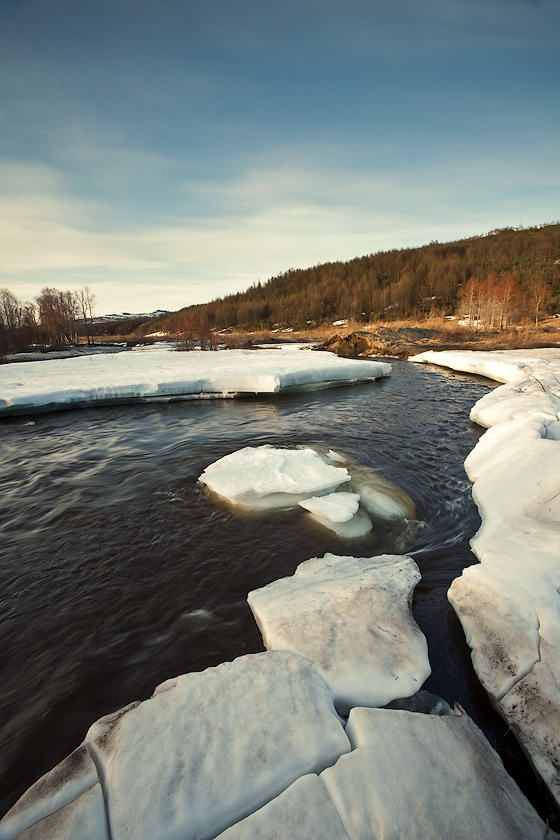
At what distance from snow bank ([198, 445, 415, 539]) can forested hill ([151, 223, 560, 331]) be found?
4694cm

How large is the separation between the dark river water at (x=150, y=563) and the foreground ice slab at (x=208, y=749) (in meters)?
0.73

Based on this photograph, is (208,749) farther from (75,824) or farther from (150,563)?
(150,563)

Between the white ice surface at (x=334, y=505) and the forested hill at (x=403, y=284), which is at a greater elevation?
the forested hill at (x=403, y=284)

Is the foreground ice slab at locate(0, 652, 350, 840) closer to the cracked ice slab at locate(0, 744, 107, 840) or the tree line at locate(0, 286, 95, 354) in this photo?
the cracked ice slab at locate(0, 744, 107, 840)

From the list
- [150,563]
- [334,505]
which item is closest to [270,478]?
[334,505]

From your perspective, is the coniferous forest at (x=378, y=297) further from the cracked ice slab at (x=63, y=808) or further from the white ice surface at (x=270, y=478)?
the cracked ice slab at (x=63, y=808)

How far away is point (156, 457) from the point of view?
8.13 metres

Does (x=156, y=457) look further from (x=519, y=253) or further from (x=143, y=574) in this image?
(x=519, y=253)

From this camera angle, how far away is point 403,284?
6862 centimetres

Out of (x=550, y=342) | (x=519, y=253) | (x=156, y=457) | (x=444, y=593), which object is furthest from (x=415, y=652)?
(x=519, y=253)

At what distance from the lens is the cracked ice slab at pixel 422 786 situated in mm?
1652

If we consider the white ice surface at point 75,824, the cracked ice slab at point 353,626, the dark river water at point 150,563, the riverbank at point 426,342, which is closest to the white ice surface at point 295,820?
the white ice surface at point 75,824

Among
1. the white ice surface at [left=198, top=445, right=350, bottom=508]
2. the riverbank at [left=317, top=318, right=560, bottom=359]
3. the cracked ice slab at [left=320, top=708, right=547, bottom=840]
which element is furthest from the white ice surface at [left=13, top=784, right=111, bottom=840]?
the riverbank at [left=317, top=318, right=560, bottom=359]

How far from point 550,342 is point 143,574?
3300 centimetres
